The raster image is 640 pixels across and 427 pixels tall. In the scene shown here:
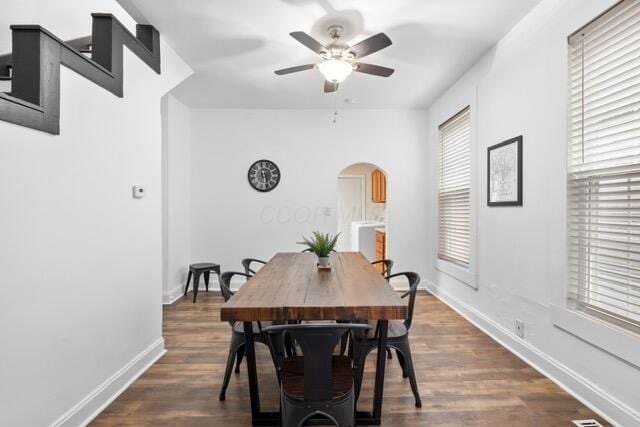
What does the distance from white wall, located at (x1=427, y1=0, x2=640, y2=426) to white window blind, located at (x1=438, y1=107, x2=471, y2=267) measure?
382 mm

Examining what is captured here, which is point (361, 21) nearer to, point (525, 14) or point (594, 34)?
point (525, 14)

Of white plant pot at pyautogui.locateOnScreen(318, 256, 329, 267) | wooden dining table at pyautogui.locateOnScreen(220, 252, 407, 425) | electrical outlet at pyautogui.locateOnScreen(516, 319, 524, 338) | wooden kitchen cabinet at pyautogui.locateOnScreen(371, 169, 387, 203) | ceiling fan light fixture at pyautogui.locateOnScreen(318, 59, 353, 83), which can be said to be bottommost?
electrical outlet at pyautogui.locateOnScreen(516, 319, 524, 338)

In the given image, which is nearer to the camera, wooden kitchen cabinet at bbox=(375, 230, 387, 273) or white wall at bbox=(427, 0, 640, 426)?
white wall at bbox=(427, 0, 640, 426)

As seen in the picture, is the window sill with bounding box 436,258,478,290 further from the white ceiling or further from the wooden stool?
the wooden stool

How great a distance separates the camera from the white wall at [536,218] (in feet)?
7.20

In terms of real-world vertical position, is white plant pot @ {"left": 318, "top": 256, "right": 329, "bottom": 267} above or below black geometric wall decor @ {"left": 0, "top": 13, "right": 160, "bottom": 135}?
below

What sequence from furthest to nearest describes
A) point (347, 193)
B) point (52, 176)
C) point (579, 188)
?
point (347, 193), point (579, 188), point (52, 176)

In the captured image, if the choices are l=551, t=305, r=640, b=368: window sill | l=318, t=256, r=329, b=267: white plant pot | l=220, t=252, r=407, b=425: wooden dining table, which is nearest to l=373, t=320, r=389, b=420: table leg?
l=220, t=252, r=407, b=425: wooden dining table

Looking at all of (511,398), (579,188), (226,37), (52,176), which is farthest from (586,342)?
(226,37)

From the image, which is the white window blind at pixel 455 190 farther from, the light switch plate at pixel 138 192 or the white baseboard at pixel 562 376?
the light switch plate at pixel 138 192

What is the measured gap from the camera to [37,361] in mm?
1720

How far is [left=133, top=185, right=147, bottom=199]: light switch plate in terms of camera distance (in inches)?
105

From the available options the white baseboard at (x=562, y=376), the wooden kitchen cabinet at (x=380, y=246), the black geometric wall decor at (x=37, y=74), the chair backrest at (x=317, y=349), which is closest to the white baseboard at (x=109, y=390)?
the chair backrest at (x=317, y=349)

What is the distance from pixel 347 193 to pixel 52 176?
→ 710 cm
